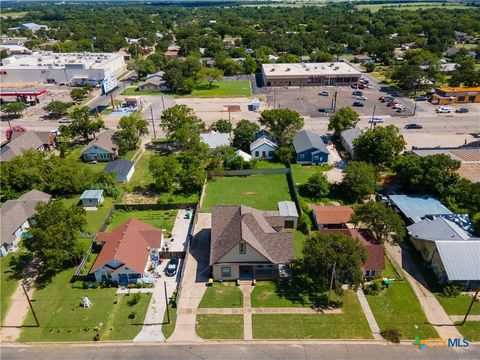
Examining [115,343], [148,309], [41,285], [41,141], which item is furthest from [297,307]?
[41,141]

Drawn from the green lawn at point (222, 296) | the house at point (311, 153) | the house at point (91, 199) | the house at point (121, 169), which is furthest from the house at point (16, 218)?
the house at point (311, 153)

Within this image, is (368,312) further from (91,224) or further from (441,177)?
(91,224)

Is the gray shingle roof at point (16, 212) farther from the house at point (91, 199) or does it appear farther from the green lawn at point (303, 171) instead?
the green lawn at point (303, 171)

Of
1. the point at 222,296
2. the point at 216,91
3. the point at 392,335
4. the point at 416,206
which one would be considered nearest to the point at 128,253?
the point at 222,296

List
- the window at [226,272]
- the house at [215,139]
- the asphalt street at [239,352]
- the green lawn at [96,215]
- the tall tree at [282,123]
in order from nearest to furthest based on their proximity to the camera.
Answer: the asphalt street at [239,352] → the window at [226,272] → the green lawn at [96,215] → the tall tree at [282,123] → the house at [215,139]

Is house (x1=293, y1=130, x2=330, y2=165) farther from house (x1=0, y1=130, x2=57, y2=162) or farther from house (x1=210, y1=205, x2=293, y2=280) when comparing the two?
house (x1=0, y1=130, x2=57, y2=162)
